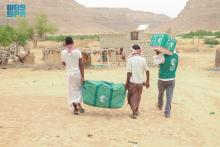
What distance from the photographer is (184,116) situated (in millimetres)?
10281

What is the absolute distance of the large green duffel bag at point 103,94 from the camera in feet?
30.8

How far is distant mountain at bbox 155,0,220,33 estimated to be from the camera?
150 m

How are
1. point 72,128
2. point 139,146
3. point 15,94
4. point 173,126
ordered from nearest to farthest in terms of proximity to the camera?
point 139,146
point 72,128
point 173,126
point 15,94

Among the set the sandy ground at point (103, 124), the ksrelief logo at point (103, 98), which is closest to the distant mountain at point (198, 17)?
the sandy ground at point (103, 124)

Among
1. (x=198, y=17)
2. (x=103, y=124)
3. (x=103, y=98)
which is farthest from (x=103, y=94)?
(x=198, y=17)

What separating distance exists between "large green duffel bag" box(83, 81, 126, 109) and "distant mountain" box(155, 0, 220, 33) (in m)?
138

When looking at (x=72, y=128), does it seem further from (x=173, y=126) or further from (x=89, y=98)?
(x=173, y=126)

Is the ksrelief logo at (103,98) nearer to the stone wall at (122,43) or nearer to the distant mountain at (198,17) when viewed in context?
the stone wall at (122,43)

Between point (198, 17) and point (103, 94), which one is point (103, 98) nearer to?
point (103, 94)

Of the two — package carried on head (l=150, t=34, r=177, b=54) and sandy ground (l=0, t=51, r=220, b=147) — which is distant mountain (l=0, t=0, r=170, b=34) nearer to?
sandy ground (l=0, t=51, r=220, b=147)

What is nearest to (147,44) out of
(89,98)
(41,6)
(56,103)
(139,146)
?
(56,103)

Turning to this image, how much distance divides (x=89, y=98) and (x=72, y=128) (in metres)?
1.18

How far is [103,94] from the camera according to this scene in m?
9.41

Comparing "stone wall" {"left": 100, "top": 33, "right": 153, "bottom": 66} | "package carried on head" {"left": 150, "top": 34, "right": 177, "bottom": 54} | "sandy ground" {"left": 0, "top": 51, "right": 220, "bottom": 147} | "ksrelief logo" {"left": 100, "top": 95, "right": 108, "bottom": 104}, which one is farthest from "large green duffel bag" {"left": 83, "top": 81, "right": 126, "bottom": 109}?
"stone wall" {"left": 100, "top": 33, "right": 153, "bottom": 66}
